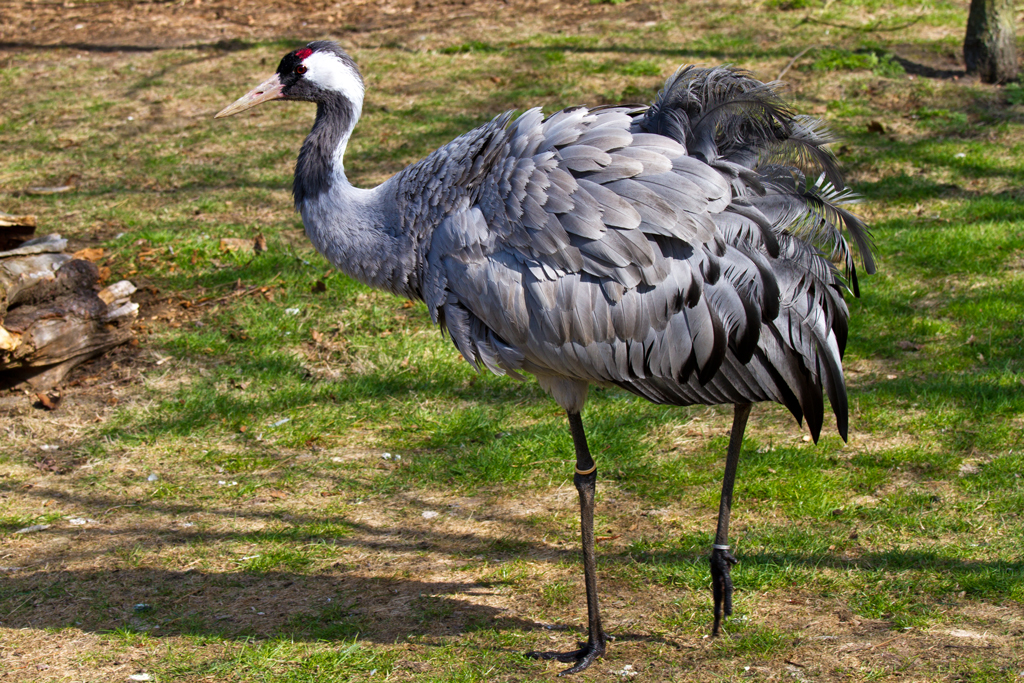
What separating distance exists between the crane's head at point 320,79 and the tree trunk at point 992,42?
6852 mm

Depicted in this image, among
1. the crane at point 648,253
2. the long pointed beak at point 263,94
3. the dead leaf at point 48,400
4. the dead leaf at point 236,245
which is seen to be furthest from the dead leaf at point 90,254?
the crane at point 648,253

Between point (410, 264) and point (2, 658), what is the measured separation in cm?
221

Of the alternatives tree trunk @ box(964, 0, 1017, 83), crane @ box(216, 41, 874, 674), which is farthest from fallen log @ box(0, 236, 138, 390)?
tree trunk @ box(964, 0, 1017, 83)

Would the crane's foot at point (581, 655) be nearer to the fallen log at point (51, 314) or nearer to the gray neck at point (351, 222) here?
the gray neck at point (351, 222)

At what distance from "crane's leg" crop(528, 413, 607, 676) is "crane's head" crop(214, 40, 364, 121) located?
1761mm

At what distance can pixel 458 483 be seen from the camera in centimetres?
484

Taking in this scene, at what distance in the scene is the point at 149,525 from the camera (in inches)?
180

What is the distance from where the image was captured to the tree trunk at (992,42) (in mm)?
8570

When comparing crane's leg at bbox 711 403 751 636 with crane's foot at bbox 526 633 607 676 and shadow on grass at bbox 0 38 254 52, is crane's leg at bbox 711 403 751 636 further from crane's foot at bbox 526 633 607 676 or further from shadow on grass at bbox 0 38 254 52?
shadow on grass at bbox 0 38 254 52

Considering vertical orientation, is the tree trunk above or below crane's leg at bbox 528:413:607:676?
above

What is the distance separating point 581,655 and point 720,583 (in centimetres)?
61

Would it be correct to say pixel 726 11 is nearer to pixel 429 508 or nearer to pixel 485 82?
pixel 485 82

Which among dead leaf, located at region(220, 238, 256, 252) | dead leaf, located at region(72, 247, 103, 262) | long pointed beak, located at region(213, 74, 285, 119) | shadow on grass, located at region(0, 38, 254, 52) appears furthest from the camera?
shadow on grass, located at region(0, 38, 254, 52)

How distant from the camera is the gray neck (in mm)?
3838
